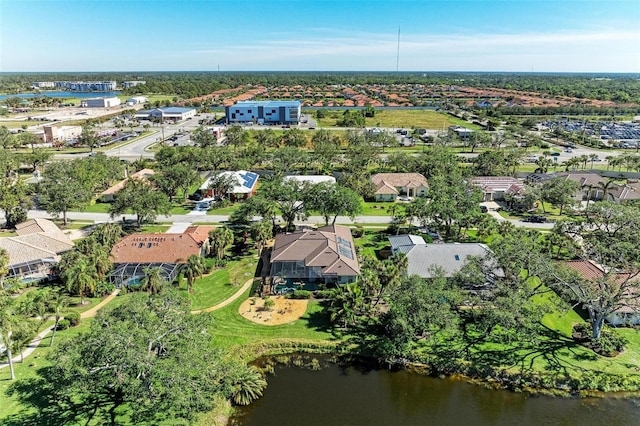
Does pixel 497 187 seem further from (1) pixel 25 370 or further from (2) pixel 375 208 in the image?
(1) pixel 25 370

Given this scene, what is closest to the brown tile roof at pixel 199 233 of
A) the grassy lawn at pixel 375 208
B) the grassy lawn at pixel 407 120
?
the grassy lawn at pixel 375 208

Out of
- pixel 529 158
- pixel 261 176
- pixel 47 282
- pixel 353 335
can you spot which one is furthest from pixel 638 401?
pixel 529 158

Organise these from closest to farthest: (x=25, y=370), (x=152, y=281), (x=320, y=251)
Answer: (x=25, y=370) < (x=152, y=281) < (x=320, y=251)

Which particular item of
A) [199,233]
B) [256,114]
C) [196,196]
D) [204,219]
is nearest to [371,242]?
[199,233]

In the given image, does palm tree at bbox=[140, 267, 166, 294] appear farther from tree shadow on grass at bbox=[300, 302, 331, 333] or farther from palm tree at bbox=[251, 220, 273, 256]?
tree shadow on grass at bbox=[300, 302, 331, 333]

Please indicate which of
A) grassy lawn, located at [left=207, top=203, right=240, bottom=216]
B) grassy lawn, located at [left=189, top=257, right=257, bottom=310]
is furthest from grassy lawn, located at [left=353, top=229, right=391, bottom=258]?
grassy lawn, located at [left=207, top=203, right=240, bottom=216]

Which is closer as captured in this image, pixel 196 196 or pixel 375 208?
pixel 375 208

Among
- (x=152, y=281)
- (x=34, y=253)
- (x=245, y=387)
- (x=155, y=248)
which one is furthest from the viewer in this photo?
(x=155, y=248)
